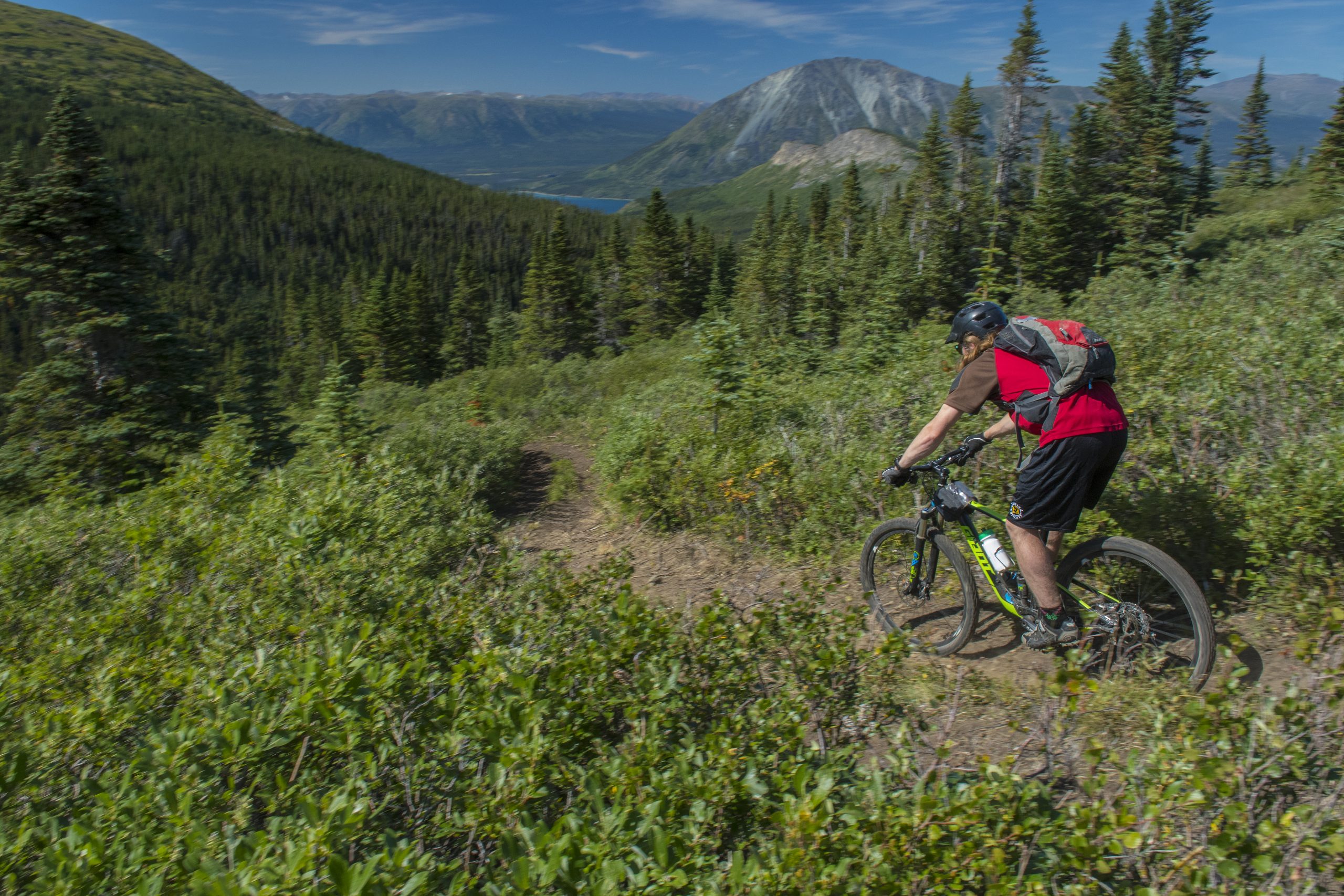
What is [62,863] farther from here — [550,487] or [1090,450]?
[550,487]

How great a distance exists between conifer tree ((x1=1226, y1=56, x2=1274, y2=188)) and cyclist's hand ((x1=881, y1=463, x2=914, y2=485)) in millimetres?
70243

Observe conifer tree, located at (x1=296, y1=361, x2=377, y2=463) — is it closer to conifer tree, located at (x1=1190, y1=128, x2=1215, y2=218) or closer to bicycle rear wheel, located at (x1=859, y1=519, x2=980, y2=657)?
bicycle rear wheel, located at (x1=859, y1=519, x2=980, y2=657)

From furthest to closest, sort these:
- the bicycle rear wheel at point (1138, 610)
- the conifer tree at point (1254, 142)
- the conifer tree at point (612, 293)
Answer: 1. the conifer tree at point (612, 293)
2. the conifer tree at point (1254, 142)
3. the bicycle rear wheel at point (1138, 610)

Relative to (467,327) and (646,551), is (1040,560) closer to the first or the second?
(646,551)

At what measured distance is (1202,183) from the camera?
162 ft

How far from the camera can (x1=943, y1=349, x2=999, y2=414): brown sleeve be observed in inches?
159

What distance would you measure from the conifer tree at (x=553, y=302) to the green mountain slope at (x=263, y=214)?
66.8 metres

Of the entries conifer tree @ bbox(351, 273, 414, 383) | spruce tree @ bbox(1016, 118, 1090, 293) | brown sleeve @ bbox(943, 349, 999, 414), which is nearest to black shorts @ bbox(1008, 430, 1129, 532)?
brown sleeve @ bbox(943, 349, 999, 414)

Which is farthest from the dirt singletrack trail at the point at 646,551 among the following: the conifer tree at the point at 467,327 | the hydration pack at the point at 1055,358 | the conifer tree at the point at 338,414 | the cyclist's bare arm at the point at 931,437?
the conifer tree at the point at 467,327

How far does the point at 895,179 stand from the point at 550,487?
181111 mm

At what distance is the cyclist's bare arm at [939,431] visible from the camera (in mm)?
4258

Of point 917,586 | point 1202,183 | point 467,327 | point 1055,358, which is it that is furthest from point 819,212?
point 1055,358

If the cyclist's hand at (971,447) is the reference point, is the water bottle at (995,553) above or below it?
below

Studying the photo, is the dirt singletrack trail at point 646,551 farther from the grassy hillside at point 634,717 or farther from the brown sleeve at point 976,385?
the brown sleeve at point 976,385
